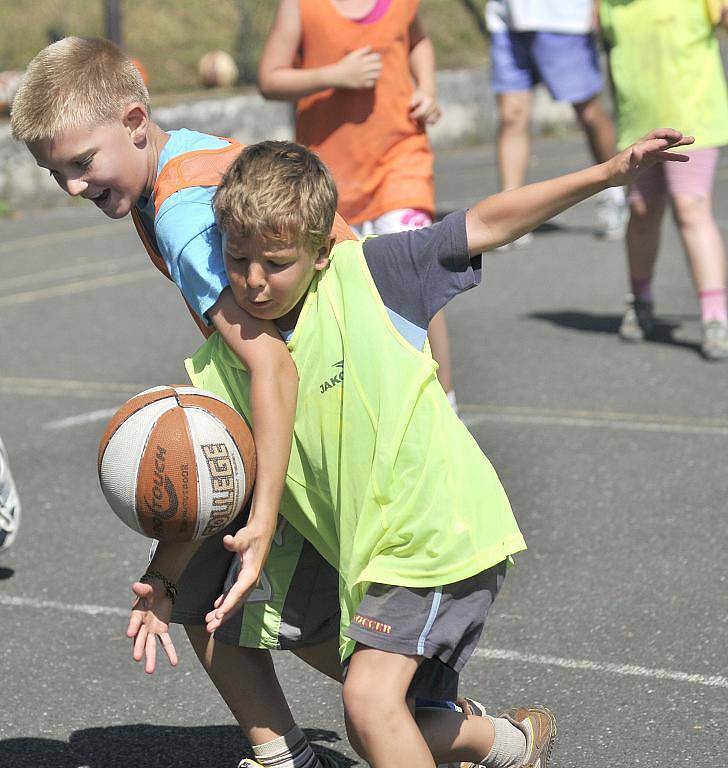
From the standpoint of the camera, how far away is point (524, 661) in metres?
4.24

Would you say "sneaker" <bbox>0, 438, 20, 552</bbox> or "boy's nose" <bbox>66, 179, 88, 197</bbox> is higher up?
"boy's nose" <bbox>66, 179, 88, 197</bbox>

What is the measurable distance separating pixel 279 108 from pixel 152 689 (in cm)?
1464

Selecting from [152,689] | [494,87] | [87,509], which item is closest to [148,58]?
[494,87]

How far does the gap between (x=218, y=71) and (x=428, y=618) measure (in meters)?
19.0

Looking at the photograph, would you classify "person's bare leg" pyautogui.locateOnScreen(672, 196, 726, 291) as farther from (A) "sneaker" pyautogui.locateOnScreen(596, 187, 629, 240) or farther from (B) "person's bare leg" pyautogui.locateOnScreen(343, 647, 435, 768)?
(B) "person's bare leg" pyautogui.locateOnScreen(343, 647, 435, 768)

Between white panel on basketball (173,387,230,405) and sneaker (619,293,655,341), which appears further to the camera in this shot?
sneaker (619,293,655,341)

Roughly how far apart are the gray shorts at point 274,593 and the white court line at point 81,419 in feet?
12.7

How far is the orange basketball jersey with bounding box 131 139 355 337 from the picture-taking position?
3119 millimetres

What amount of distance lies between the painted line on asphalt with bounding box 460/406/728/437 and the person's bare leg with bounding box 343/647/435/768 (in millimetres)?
3747

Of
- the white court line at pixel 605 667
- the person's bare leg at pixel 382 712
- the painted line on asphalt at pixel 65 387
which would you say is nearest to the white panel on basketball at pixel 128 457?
the person's bare leg at pixel 382 712

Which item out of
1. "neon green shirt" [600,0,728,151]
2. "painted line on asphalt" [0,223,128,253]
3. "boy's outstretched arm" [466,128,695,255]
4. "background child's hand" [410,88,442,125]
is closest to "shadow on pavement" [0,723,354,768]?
"boy's outstretched arm" [466,128,695,255]

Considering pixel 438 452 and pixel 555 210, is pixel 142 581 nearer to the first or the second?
pixel 438 452

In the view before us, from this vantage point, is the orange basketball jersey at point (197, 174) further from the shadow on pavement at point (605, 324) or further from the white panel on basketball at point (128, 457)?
the shadow on pavement at point (605, 324)

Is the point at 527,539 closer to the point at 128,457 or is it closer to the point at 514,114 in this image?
the point at 128,457
